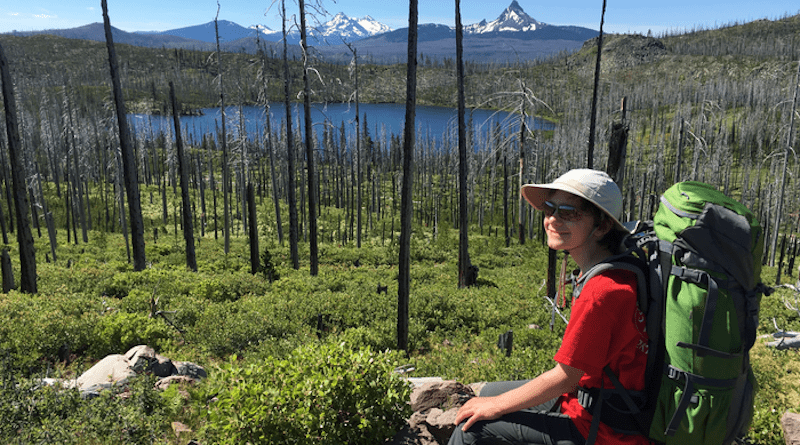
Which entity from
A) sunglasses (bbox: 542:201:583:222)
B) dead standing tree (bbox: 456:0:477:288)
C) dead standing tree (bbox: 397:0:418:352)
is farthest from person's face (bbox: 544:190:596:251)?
dead standing tree (bbox: 456:0:477:288)

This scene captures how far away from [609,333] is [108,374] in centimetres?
787

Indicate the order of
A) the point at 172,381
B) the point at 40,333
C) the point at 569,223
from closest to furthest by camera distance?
1. the point at 569,223
2. the point at 172,381
3. the point at 40,333

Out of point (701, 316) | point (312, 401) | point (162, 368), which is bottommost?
point (162, 368)

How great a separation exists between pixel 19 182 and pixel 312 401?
16.1 meters

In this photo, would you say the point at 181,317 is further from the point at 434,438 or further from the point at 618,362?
the point at 618,362

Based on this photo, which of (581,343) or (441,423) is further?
(441,423)

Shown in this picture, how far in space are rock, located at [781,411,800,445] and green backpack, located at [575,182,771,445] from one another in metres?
4.51

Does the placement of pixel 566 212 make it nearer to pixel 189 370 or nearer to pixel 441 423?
pixel 441 423

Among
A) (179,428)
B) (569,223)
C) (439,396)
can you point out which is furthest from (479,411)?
(179,428)

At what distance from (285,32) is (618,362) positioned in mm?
19662

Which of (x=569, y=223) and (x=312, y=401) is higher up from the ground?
(x=569, y=223)

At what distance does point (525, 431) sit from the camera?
273cm

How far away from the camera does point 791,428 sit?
5430 millimetres

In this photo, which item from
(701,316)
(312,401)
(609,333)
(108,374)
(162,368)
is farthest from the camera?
(162,368)
